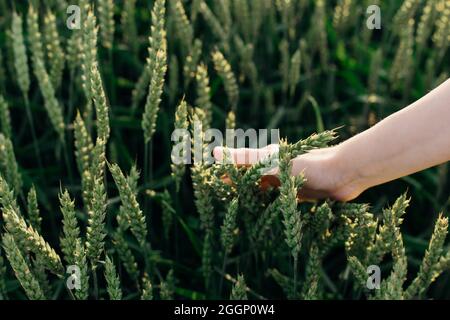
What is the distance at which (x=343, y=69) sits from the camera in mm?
1953

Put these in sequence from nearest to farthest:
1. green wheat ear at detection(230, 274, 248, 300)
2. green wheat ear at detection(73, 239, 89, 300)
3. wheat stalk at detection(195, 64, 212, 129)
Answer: green wheat ear at detection(73, 239, 89, 300)
green wheat ear at detection(230, 274, 248, 300)
wheat stalk at detection(195, 64, 212, 129)

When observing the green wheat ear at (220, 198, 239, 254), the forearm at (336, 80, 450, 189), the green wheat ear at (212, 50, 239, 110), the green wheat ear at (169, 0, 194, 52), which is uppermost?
the green wheat ear at (169, 0, 194, 52)

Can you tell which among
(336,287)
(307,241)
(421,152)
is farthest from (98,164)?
(336,287)

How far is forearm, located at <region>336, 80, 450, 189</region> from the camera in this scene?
3.13 feet

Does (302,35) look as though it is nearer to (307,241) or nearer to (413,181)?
(413,181)

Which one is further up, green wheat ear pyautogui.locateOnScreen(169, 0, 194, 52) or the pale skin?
green wheat ear pyautogui.locateOnScreen(169, 0, 194, 52)

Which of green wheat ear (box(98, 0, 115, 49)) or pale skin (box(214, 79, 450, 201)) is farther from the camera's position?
green wheat ear (box(98, 0, 115, 49))

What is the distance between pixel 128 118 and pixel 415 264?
719 millimetres

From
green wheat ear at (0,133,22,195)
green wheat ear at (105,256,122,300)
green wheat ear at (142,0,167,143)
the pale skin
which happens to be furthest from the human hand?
green wheat ear at (0,133,22,195)

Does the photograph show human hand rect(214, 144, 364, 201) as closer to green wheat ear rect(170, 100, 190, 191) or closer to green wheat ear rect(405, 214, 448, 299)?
green wheat ear rect(170, 100, 190, 191)

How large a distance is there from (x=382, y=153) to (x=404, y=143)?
4 cm

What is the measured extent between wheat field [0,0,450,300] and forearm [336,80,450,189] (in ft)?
0.18

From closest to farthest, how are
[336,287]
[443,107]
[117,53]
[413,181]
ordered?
[443,107] < [336,287] < [413,181] < [117,53]

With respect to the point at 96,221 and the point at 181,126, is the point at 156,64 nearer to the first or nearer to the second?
the point at 181,126
